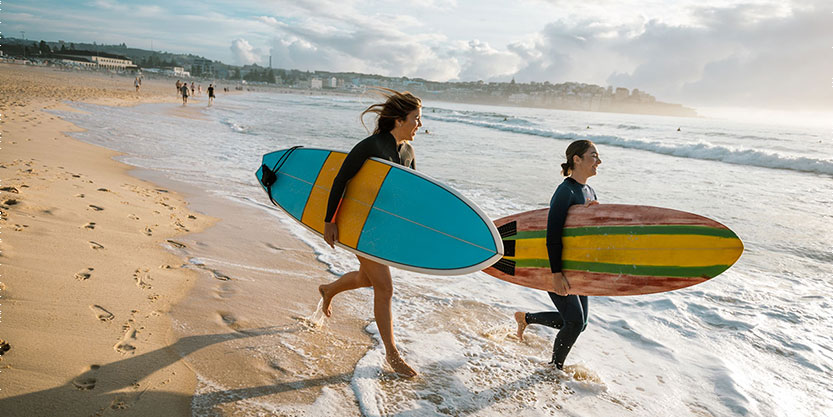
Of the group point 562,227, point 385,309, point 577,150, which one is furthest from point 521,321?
point 577,150

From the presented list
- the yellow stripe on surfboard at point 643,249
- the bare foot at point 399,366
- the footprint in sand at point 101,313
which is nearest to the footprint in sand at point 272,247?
the footprint in sand at point 101,313

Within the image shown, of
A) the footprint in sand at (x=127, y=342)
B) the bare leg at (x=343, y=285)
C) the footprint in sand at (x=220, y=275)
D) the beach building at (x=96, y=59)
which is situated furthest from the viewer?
the beach building at (x=96, y=59)

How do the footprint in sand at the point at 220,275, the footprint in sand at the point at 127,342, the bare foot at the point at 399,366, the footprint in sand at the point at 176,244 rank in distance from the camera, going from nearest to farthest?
the footprint in sand at the point at 127,342 < the bare foot at the point at 399,366 < the footprint in sand at the point at 220,275 < the footprint in sand at the point at 176,244

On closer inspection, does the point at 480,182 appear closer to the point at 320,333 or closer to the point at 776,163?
the point at 320,333

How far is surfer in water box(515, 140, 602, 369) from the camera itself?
284 centimetres

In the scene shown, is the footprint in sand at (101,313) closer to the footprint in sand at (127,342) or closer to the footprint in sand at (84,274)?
the footprint in sand at (127,342)

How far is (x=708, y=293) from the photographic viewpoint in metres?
4.79

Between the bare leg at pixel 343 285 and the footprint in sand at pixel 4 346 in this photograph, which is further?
the bare leg at pixel 343 285

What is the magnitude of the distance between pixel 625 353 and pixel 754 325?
4.94 ft

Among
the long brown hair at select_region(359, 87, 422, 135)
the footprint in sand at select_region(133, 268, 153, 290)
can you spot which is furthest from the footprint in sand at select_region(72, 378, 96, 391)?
the long brown hair at select_region(359, 87, 422, 135)

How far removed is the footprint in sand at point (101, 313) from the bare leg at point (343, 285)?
1279mm

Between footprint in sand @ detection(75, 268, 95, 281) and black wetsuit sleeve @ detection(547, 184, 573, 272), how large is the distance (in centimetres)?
311

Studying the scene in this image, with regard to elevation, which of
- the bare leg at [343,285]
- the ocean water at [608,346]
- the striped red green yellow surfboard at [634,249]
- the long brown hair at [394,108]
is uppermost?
the long brown hair at [394,108]

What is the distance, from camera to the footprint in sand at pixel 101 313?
9.00 feet
